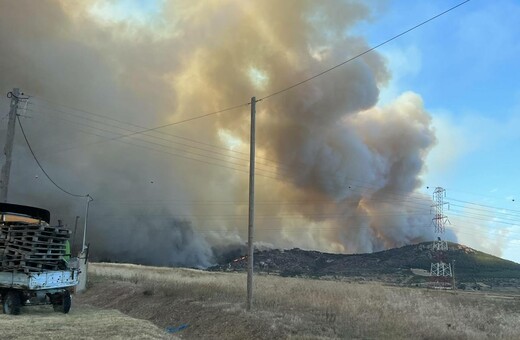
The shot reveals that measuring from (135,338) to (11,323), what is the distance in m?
5.38

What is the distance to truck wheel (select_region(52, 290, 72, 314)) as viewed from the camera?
19828 millimetres

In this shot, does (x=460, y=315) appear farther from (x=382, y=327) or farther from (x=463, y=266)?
(x=463, y=266)

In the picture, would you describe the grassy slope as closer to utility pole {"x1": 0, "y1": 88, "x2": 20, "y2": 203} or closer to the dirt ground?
utility pole {"x1": 0, "y1": 88, "x2": 20, "y2": 203}

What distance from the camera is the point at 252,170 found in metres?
20.7

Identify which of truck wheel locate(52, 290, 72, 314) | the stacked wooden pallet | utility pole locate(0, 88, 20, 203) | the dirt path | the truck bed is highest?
utility pole locate(0, 88, 20, 203)

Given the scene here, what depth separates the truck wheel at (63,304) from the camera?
1983 centimetres

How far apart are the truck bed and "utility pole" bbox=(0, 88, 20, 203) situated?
483 inches

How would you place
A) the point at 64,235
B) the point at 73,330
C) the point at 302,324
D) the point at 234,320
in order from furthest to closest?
the point at 64,235 < the point at 234,320 < the point at 302,324 < the point at 73,330

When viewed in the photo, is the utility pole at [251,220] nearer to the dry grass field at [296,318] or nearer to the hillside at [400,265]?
the dry grass field at [296,318]

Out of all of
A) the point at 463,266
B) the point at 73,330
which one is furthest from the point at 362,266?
the point at 73,330

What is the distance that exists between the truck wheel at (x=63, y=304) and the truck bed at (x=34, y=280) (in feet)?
1.29

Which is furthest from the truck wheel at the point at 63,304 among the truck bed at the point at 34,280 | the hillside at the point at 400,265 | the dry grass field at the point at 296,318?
the hillside at the point at 400,265

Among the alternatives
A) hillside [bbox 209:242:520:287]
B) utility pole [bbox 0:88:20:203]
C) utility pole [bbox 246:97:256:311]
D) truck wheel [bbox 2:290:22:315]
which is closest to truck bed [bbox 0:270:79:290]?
truck wheel [bbox 2:290:22:315]

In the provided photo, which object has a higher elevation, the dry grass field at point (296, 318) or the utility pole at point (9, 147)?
the utility pole at point (9, 147)
